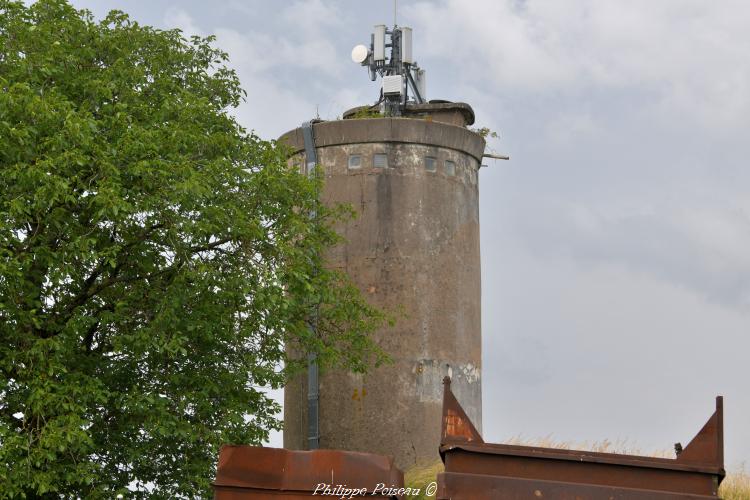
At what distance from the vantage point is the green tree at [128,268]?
51.5 ft

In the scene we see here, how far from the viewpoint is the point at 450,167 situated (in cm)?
2266

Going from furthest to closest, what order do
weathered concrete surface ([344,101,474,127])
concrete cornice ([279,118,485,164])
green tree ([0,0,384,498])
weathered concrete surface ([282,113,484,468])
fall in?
1. weathered concrete surface ([344,101,474,127])
2. concrete cornice ([279,118,485,164])
3. weathered concrete surface ([282,113,484,468])
4. green tree ([0,0,384,498])

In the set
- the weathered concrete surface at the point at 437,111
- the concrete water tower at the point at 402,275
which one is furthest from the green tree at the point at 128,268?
the weathered concrete surface at the point at 437,111

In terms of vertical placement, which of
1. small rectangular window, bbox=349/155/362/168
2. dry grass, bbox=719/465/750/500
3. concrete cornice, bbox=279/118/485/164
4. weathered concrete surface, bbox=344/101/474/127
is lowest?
dry grass, bbox=719/465/750/500

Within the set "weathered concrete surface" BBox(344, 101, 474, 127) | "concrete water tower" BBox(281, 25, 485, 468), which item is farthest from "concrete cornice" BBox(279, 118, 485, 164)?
"weathered concrete surface" BBox(344, 101, 474, 127)

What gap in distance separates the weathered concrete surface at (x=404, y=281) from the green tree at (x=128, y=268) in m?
2.77

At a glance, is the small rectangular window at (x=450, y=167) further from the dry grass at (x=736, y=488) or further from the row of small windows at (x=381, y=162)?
the dry grass at (x=736, y=488)

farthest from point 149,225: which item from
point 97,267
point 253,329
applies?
point 253,329

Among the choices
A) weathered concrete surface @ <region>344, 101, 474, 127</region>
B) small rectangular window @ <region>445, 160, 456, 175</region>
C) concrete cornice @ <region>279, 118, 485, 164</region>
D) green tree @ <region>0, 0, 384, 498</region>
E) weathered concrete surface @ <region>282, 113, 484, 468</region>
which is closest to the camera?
green tree @ <region>0, 0, 384, 498</region>

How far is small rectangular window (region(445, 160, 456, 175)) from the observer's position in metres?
22.6

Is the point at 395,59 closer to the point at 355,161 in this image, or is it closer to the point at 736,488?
the point at 355,161

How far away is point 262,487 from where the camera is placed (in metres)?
13.0

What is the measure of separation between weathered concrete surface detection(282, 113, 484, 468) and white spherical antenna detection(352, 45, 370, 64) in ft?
7.59

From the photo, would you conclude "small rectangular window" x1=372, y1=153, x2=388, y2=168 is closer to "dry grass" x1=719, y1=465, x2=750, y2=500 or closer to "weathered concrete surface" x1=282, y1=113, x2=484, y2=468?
"weathered concrete surface" x1=282, y1=113, x2=484, y2=468
